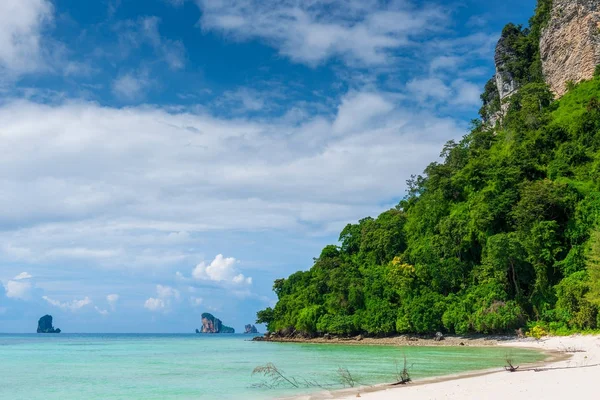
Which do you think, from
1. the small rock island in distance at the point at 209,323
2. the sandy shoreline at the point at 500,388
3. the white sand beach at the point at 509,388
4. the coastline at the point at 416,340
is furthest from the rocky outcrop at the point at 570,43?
the small rock island in distance at the point at 209,323

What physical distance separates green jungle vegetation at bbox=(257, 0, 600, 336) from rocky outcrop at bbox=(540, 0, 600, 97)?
91.7 inches

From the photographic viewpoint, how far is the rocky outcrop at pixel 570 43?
50562mm

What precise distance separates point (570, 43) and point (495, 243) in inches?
1163

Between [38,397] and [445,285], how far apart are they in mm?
36167

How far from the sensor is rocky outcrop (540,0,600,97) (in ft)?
166

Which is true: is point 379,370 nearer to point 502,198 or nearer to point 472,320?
point 472,320

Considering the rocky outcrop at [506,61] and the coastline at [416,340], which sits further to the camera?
the rocky outcrop at [506,61]

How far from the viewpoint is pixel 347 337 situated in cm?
5241

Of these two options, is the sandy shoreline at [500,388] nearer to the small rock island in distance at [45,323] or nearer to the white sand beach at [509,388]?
the white sand beach at [509,388]

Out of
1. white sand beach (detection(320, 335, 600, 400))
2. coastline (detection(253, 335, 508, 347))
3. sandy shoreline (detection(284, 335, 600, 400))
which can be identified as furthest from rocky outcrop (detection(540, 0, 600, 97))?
white sand beach (detection(320, 335, 600, 400))

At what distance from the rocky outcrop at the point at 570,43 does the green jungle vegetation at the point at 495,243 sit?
7.64ft

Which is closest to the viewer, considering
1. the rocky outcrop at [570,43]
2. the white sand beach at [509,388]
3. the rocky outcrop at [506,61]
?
the white sand beach at [509,388]

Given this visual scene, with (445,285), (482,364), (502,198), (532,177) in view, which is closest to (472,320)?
(445,285)

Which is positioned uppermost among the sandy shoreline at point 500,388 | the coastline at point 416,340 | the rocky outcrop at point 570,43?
the rocky outcrop at point 570,43
